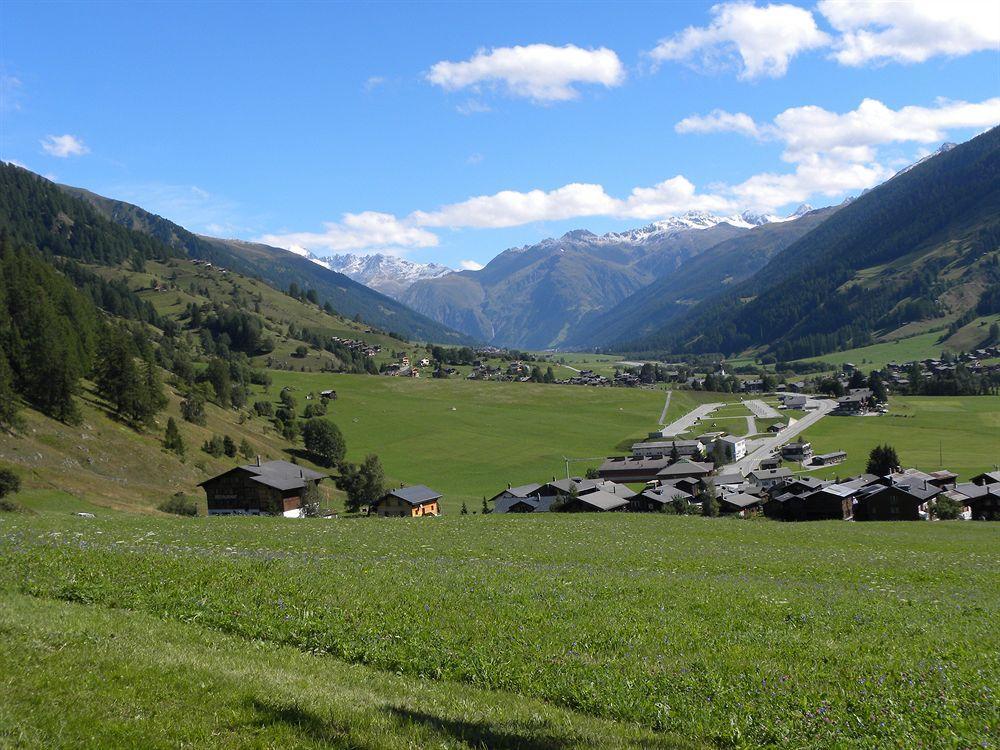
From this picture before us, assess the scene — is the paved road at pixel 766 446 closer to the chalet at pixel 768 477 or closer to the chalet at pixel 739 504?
the chalet at pixel 768 477

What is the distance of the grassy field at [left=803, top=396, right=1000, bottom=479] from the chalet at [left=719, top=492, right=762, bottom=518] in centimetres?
3246

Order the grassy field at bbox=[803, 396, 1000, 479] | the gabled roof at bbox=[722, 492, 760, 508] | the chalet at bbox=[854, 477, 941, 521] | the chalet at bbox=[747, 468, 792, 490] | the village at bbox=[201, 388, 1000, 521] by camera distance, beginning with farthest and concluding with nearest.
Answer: the grassy field at bbox=[803, 396, 1000, 479] < the chalet at bbox=[747, 468, 792, 490] < the gabled roof at bbox=[722, 492, 760, 508] < the chalet at bbox=[854, 477, 941, 521] < the village at bbox=[201, 388, 1000, 521]

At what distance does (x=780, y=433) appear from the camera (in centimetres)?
18512

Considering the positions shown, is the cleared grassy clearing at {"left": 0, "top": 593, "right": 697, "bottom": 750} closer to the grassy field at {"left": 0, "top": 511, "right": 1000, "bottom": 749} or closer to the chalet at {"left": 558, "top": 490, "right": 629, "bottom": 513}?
the grassy field at {"left": 0, "top": 511, "right": 1000, "bottom": 749}

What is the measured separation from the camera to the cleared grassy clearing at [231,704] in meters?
9.25

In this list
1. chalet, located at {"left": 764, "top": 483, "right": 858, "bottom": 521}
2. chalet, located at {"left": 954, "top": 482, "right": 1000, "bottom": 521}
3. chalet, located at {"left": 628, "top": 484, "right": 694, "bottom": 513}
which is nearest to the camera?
chalet, located at {"left": 764, "top": 483, "right": 858, "bottom": 521}

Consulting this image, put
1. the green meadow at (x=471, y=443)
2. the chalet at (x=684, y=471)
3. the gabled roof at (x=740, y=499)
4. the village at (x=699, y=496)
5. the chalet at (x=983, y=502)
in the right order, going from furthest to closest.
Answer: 1. the green meadow at (x=471, y=443)
2. the chalet at (x=684, y=471)
3. the gabled roof at (x=740, y=499)
4. the chalet at (x=983, y=502)
5. the village at (x=699, y=496)

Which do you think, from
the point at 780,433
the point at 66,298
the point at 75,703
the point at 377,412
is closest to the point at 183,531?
the point at 75,703

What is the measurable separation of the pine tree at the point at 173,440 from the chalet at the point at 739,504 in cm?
7259

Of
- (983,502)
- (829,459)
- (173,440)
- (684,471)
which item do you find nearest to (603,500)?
(684,471)

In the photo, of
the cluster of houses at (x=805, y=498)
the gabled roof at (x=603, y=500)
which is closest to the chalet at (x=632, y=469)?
the cluster of houses at (x=805, y=498)

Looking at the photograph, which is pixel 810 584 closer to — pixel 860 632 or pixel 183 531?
pixel 860 632

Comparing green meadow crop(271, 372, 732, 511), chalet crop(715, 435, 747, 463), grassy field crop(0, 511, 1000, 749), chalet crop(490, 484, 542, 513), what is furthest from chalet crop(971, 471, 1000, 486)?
grassy field crop(0, 511, 1000, 749)

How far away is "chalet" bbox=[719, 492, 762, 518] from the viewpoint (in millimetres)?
98062
